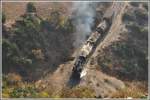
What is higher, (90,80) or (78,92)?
(90,80)

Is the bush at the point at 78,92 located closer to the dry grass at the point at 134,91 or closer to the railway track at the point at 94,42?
the railway track at the point at 94,42

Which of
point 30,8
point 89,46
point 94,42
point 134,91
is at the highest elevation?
point 30,8

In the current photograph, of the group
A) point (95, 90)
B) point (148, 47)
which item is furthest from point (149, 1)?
point (95, 90)

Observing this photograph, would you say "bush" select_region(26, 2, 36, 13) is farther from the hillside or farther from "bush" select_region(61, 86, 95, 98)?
"bush" select_region(61, 86, 95, 98)

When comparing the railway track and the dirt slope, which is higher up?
the railway track

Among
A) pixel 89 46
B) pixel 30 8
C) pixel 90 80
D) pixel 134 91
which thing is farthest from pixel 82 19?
pixel 134 91

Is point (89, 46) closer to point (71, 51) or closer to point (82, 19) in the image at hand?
point (71, 51)

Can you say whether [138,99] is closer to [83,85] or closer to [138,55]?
[83,85]

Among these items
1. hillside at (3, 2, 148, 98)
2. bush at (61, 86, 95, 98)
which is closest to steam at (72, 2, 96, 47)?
hillside at (3, 2, 148, 98)
